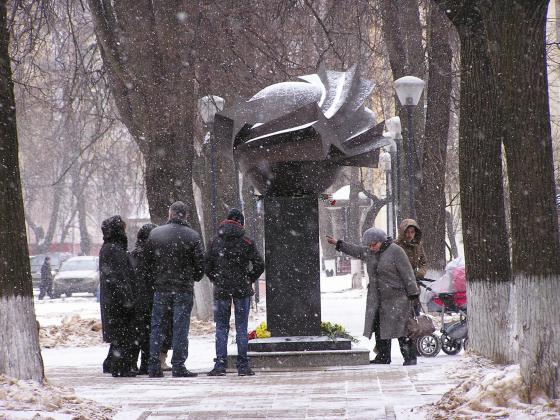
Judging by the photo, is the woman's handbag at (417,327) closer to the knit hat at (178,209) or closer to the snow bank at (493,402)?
the knit hat at (178,209)

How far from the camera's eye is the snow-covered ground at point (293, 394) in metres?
7.75

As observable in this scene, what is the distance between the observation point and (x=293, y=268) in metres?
13.4

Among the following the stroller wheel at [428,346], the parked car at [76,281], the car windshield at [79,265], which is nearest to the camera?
the stroller wheel at [428,346]

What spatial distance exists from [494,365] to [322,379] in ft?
5.58

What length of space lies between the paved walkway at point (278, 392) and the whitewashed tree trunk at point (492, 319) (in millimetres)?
557

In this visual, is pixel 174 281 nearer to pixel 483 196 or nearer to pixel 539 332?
pixel 483 196

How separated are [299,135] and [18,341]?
5340 millimetres

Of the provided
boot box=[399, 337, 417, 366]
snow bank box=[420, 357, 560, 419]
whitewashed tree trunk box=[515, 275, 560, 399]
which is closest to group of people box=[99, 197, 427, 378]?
boot box=[399, 337, 417, 366]

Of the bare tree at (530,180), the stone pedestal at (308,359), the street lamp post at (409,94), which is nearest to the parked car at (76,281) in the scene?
the street lamp post at (409,94)

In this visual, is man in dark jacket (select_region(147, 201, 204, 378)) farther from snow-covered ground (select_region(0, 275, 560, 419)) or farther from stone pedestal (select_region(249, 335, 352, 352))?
stone pedestal (select_region(249, 335, 352, 352))

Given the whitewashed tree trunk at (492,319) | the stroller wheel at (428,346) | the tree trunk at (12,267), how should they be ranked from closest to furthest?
1. the tree trunk at (12,267)
2. the whitewashed tree trunk at (492,319)
3. the stroller wheel at (428,346)

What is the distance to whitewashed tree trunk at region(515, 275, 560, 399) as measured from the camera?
25.2 feet

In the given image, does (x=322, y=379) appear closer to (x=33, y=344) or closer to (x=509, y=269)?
(x=509, y=269)

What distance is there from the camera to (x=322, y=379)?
1130 cm
